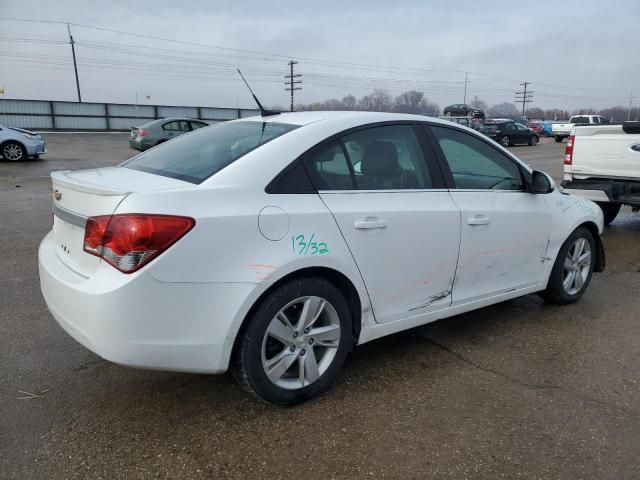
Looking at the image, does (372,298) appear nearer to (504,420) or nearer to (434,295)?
(434,295)

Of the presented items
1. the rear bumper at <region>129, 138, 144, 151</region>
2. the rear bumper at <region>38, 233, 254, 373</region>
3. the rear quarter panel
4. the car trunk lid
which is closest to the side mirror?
the rear quarter panel

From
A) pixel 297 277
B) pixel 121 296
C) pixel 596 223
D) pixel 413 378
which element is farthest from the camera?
pixel 596 223

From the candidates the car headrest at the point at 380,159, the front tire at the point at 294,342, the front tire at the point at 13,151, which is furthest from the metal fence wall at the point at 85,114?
the front tire at the point at 294,342

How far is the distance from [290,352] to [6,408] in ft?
5.04

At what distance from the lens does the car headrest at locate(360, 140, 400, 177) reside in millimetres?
3254

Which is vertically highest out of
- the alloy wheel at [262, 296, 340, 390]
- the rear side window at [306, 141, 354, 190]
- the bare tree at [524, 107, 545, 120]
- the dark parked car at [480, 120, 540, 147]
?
the bare tree at [524, 107, 545, 120]

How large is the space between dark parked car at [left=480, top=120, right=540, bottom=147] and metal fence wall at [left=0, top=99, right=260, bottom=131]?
15210 mm

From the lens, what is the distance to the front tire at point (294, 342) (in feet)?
8.86

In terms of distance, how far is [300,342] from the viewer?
2.90 meters

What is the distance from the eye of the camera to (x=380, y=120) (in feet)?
11.2

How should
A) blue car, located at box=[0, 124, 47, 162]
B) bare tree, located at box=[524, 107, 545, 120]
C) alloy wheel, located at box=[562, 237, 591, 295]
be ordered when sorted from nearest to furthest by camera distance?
alloy wheel, located at box=[562, 237, 591, 295] < blue car, located at box=[0, 124, 47, 162] < bare tree, located at box=[524, 107, 545, 120]

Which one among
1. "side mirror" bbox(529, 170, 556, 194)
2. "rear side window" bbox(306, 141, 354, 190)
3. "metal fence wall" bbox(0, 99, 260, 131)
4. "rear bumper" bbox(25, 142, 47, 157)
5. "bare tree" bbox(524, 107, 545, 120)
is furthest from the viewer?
"bare tree" bbox(524, 107, 545, 120)

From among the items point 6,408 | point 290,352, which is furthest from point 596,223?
point 6,408

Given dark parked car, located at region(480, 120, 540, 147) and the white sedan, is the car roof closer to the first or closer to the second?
the white sedan
